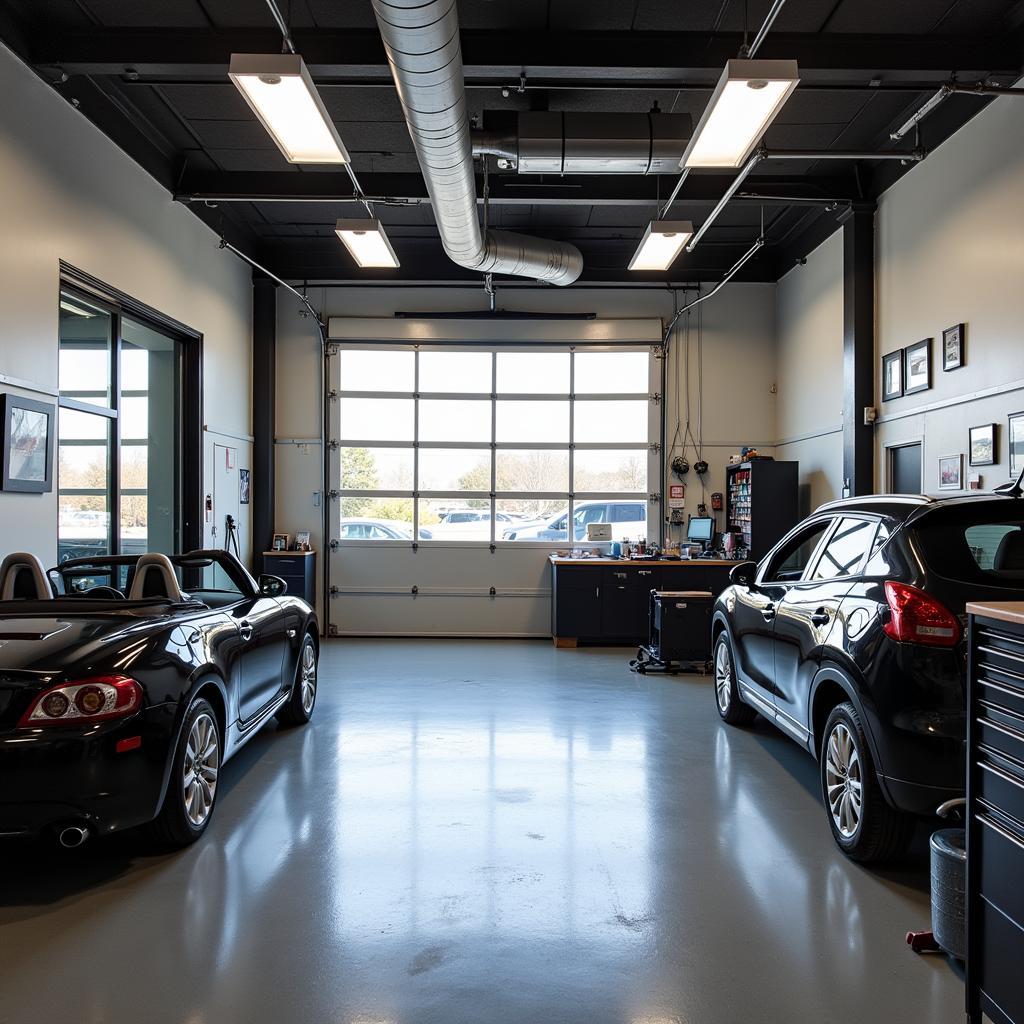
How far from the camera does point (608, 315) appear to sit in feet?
32.0

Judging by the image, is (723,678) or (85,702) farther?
(723,678)

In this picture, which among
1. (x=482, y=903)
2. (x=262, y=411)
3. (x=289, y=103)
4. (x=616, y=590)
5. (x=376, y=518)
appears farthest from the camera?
(x=376, y=518)

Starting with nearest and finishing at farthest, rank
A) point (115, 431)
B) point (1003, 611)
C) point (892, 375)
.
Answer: point (1003, 611) < point (115, 431) < point (892, 375)

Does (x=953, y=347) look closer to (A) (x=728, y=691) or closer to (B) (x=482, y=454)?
(A) (x=728, y=691)

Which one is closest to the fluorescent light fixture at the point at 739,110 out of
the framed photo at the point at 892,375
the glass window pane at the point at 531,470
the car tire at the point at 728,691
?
the framed photo at the point at 892,375

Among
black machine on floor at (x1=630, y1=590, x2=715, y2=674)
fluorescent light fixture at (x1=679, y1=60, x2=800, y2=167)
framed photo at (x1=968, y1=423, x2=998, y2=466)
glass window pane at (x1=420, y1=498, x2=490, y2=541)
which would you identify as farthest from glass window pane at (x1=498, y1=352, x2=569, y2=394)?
framed photo at (x1=968, y1=423, x2=998, y2=466)

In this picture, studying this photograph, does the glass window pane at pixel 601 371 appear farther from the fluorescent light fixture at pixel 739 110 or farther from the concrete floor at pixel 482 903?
Result: the concrete floor at pixel 482 903

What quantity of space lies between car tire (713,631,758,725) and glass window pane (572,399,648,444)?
180 inches

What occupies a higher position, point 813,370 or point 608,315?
point 608,315

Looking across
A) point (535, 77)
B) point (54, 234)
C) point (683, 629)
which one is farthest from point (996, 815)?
point (54, 234)

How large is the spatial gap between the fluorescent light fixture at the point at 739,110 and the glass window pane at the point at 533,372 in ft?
14.8

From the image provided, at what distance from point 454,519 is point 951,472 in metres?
5.58

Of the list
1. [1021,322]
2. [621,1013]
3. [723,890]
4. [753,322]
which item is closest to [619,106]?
[1021,322]

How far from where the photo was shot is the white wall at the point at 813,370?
779 centimetres
